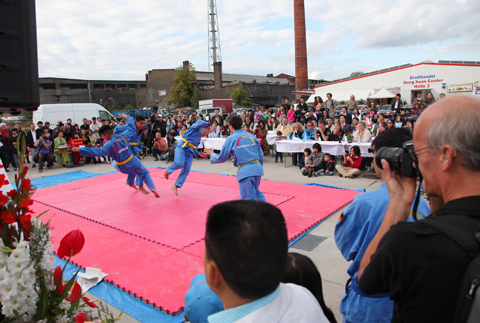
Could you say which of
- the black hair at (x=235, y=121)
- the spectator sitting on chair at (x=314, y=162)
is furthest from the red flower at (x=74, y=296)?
the spectator sitting on chair at (x=314, y=162)

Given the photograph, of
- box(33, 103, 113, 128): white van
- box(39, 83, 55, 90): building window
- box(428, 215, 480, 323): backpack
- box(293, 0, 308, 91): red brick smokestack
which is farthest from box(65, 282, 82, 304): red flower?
box(39, 83, 55, 90): building window

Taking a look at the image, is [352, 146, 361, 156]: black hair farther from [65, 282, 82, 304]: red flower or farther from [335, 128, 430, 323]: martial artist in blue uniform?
[65, 282, 82, 304]: red flower

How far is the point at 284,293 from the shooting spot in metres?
1.10

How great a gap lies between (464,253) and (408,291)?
22cm

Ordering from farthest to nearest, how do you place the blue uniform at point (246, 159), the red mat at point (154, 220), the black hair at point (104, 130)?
the black hair at point (104, 130), the blue uniform at point (246, 159), the red mat at point (154, 220)

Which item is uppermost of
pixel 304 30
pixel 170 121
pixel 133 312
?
pixel 304 30

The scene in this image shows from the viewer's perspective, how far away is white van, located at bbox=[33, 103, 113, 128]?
48.9 ft

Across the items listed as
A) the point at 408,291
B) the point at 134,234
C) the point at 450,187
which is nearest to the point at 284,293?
the point at 408,291

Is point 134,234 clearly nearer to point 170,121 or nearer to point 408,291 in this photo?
point 408,291

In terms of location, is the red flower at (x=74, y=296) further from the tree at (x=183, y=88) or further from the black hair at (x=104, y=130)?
the tree at (x=183, y=88)

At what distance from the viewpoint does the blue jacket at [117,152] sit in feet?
21.0

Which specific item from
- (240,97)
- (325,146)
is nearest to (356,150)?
(325,146)

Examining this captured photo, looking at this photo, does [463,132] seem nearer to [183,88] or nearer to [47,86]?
[183,88]

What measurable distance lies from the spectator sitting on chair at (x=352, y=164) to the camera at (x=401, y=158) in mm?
7213
